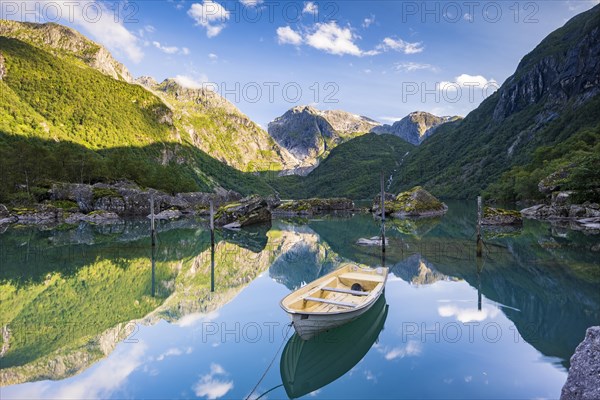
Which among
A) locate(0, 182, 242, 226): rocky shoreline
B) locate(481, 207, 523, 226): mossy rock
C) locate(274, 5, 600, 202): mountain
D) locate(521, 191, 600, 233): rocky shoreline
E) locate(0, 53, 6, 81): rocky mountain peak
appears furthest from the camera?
locate(0, 53, 6, 81): rocky mountain peak

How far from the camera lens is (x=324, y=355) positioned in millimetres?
10992

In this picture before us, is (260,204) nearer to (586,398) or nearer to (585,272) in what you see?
(585,272)

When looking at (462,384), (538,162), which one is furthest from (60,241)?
(538,162)

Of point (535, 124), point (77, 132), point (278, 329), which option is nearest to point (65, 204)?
point (278, 329)

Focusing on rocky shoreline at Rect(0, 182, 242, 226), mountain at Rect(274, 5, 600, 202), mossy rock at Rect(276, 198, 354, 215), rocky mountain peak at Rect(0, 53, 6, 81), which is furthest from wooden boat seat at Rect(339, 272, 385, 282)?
rocky mountain peak at Rect(0, 53, 6, 81)

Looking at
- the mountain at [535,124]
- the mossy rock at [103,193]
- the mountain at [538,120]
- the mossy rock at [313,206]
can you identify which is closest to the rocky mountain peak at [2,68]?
the mossy rock at [103,193]

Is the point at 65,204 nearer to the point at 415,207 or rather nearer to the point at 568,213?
the point at 415,207

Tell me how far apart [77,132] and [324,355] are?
545 feet

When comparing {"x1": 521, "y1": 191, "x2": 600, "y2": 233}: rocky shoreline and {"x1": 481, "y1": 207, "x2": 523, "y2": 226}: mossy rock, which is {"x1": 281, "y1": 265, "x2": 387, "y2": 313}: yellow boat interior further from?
{"x1": 481, "y1": 207, "x2": 523, "y2": 226}: mossy rock

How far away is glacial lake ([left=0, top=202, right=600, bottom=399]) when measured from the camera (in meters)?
9.58

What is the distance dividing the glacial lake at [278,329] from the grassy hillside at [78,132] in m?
68.8

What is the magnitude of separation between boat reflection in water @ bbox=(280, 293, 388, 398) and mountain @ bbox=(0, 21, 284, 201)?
81378 mm

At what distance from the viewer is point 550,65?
170 metres

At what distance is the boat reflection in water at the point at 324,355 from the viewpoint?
31.8ft
